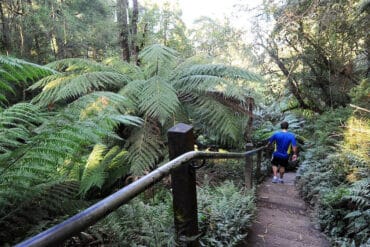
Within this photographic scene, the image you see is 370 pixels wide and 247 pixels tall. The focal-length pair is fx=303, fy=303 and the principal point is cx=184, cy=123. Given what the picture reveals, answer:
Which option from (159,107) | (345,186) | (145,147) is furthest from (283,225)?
(159,107)

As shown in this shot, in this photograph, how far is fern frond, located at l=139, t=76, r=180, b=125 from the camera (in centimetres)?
360

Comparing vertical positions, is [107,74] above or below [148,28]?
below

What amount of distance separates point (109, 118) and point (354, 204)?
2.60 metres

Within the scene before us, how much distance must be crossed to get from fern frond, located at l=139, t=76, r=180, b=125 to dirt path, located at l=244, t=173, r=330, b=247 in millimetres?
1574

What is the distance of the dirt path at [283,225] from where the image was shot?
2.79m

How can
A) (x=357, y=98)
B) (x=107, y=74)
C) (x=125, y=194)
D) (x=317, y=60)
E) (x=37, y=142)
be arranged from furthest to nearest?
1. (x=317, y=60)
2. (x=357, y=98)
3. (x=107, y=74)
4. (x=37, y=142)
5. (x=125, y=194)

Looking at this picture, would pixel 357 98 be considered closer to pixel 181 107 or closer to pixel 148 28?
pixel 181 107

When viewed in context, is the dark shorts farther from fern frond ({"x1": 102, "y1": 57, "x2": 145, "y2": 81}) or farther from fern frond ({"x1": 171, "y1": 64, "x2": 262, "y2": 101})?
fern frond ({"x1": 102, "y1": 57, "x2": 145, "y2": 81})

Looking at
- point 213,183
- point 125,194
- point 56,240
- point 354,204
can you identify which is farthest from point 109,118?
point 354,204

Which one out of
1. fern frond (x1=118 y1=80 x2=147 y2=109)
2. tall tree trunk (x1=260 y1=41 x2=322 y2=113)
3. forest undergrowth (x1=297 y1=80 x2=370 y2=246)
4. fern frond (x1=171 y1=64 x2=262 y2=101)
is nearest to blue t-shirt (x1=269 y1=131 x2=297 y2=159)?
forest undergrowth (x1=297 y1=80 x2=370 y2=246)

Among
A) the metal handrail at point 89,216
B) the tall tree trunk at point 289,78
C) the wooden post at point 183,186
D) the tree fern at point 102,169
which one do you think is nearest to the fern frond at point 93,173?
the tree fern at point 102,169

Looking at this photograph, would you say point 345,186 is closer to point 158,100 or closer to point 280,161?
point 280,161

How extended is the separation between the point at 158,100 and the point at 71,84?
44.2 inches

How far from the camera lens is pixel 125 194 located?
3.04ft
